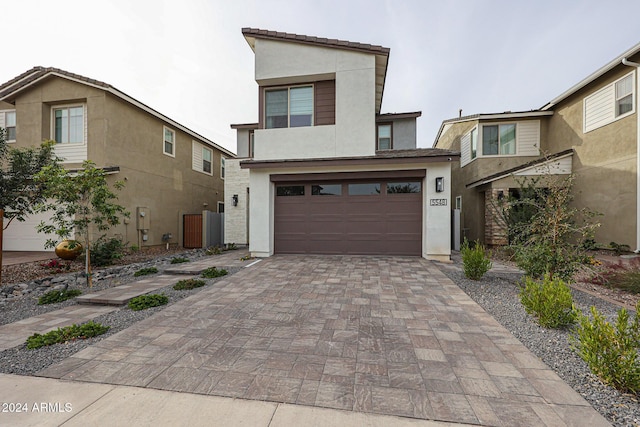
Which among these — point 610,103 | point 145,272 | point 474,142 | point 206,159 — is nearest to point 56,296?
point 145,272

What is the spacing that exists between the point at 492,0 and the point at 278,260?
409 inches

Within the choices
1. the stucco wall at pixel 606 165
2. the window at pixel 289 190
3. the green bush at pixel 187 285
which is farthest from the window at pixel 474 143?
the green bush at pixel 187 285

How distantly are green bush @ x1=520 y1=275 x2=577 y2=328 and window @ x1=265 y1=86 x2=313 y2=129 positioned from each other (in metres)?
7.82

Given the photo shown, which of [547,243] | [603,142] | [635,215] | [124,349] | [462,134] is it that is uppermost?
[462,134]

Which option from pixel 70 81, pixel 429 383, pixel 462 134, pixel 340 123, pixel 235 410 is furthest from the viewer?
pixel 462 134

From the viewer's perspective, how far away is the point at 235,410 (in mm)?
2092

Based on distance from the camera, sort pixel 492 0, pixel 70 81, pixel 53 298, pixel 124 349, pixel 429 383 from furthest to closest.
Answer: pixel 70 81 → pixel 492 0 → pixel 53 298 → pixel 124 349 → pixel 429 383

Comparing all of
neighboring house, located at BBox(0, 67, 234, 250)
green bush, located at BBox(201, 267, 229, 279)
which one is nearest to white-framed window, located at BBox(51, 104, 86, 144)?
neighboring house, located at BBox(0, 67, 234, 250)

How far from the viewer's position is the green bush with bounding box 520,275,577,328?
3477mm

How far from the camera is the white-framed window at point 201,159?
14703mm

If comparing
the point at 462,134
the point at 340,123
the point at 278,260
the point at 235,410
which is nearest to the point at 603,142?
the point at 462,134

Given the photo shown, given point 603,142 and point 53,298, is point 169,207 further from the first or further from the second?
point 603,142

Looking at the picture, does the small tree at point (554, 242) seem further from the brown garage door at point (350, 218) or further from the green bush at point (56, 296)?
the green bush at point (56, 296)

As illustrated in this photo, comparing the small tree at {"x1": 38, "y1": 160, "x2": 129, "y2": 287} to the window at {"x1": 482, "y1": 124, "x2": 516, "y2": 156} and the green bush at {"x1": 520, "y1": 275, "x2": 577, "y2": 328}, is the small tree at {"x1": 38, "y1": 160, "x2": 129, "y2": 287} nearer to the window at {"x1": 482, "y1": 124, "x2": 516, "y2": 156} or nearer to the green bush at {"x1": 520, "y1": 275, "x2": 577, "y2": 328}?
the green bush at {"x1": 520, "y1": 275, "x2": 577, "y2": 328}
